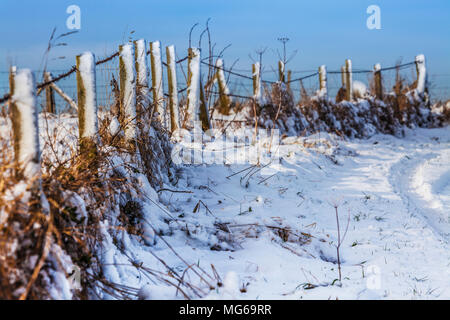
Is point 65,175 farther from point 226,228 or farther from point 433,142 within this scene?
point 433,142

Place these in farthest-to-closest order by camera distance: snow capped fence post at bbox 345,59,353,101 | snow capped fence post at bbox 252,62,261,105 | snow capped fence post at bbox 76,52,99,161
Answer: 1. snow capped fence post at bbox 345,59,353,101
2. snow capped fence post at bbox 252,62,261,105
3. snow capped fence post at bbox 76,52,99,161

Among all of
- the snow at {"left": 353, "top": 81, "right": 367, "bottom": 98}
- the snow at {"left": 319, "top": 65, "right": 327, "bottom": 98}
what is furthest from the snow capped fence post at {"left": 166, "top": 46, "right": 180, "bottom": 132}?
the snow at {"left": 353, "top": 81, "right": 367, "bottom": 98}

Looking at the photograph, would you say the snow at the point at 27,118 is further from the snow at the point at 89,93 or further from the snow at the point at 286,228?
the snow at the point at 89,93

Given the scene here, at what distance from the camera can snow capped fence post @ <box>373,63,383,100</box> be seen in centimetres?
1522

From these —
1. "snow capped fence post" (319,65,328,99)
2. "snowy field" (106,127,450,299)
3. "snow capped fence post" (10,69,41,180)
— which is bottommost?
"snowy field" (106,127,450,299)

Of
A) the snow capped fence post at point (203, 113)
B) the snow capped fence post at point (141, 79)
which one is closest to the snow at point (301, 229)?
the snow capped fence post at point (203, 113)

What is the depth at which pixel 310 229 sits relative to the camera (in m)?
4.67

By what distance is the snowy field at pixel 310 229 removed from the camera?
3.24 meters

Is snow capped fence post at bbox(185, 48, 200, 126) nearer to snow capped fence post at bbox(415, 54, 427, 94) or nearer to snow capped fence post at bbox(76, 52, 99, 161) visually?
snow capped fence post at bbox(76, 52, 99, 161)

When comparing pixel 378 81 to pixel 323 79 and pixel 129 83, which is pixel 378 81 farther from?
pixel 129 83

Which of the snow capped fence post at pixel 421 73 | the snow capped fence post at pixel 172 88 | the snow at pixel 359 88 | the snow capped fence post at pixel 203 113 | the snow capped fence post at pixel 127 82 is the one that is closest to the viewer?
the snow capped fence post at pixel 127 82

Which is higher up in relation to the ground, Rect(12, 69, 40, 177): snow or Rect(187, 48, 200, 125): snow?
Rect(187, 48, 200, 125): snow
